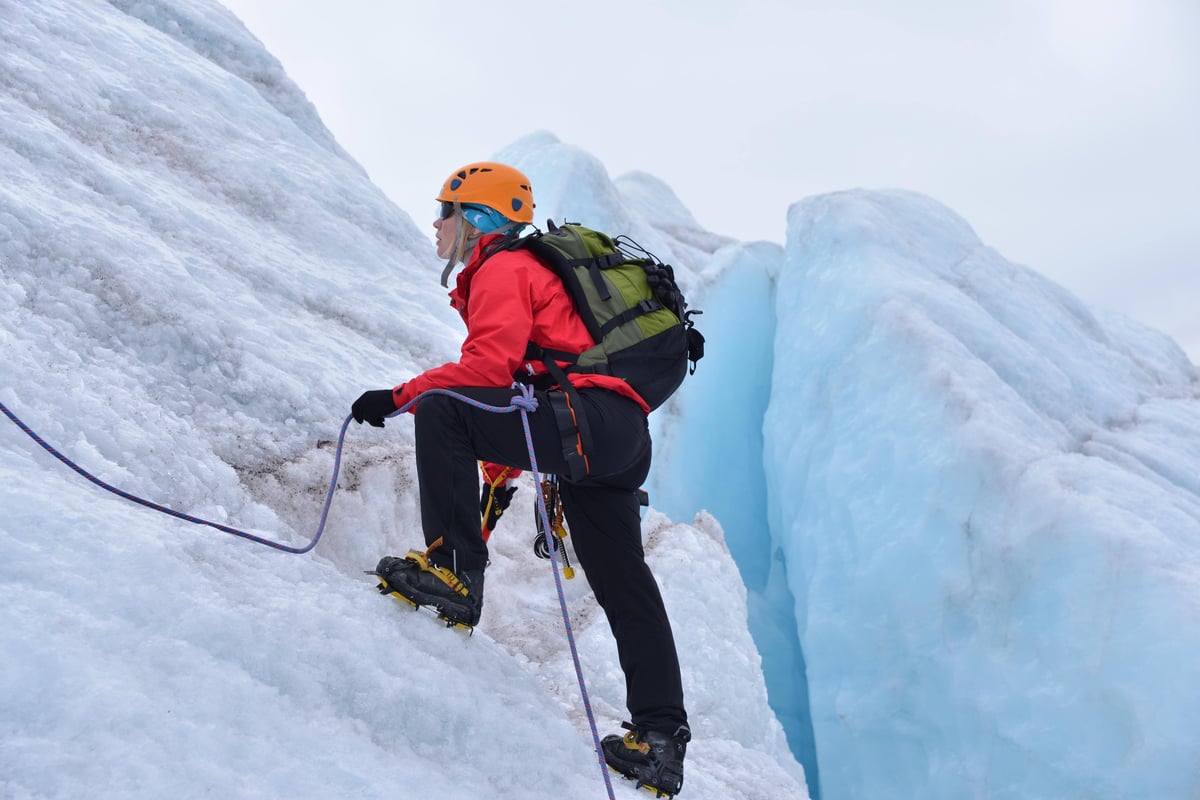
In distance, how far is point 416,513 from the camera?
132 inches

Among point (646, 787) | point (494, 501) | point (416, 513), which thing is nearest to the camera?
point (646, 787)

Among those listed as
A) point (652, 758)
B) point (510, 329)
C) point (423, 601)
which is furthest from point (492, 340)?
point (652, 758)

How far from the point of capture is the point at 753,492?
10.8 metres

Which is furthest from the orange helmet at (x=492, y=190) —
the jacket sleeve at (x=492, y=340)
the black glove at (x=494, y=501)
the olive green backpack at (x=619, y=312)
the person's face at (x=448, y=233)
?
the black glove at (x=494, y=501)

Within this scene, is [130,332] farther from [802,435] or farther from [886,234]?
[886,234]

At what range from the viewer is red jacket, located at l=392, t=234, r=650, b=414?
87.5 inches

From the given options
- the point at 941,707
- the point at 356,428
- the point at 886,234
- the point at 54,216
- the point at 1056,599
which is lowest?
the point at 941,707

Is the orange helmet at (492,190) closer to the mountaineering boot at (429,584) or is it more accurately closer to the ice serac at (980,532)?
the mountaineering boot at (429,584)

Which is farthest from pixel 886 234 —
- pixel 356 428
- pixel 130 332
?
pixel 130 332

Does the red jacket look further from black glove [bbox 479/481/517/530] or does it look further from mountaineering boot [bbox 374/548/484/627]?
black glove [bbox 479/481/517/530]

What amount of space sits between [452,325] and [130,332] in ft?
7.37

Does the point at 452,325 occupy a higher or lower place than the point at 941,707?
higher

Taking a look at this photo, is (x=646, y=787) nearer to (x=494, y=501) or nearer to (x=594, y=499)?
(x=594, y=499)

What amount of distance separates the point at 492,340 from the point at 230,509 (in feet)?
3.14
